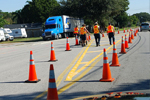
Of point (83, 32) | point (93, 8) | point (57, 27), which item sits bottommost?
point (83, 32)

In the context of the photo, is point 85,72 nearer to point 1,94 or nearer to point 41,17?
point 1,94

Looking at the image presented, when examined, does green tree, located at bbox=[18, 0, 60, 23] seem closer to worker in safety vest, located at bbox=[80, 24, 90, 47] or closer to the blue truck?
the blue truck

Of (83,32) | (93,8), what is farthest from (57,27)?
(83,32)

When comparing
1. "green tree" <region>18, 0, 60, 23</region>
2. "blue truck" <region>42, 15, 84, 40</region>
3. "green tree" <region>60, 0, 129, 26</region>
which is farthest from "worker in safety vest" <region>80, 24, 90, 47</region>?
"green tree" <region>18, 0, 60, 23</region>

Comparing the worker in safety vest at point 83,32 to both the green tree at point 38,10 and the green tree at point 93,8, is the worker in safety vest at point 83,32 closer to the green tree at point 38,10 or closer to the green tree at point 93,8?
the green tree at point 93,8

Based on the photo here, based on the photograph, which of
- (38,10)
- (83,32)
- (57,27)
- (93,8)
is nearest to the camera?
(83,32)

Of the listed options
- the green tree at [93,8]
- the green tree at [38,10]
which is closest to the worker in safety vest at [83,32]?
the green tree at [93,8]

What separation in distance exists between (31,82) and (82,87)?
1852mm

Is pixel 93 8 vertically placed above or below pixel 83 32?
above

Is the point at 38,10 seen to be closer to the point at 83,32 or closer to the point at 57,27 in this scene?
the point at 57,27

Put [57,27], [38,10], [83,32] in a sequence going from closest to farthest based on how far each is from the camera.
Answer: [83,32] < [57,27] < [38,10]

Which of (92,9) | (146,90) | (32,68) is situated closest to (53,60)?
(32,68)

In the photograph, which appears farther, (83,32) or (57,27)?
(57,27)

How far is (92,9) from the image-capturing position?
53.8 m
